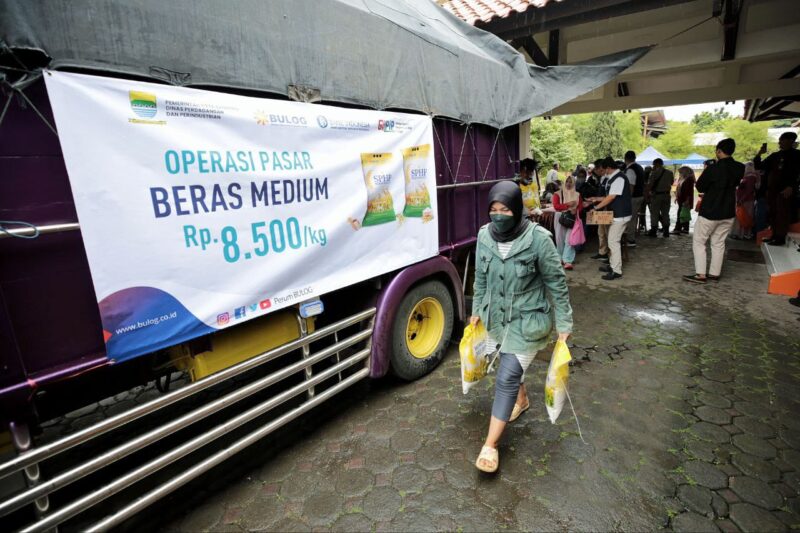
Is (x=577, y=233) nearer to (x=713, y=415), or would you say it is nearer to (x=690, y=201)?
(x=713, y=415)

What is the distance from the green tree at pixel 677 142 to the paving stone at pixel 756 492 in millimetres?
42194

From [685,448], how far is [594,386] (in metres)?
0.81

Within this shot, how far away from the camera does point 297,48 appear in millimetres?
2342

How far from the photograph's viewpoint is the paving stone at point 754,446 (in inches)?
99.0

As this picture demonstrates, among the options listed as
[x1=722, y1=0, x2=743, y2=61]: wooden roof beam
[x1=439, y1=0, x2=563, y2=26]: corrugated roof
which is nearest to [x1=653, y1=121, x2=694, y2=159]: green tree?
[x1=722, y1=0, x2=743, y2=61]: wooden roof beam

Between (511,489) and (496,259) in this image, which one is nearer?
(511,489)

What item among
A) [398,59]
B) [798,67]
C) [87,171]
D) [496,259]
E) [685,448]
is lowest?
[685,448]

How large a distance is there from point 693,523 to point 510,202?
6.41 ft

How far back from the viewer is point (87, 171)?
1.60 m

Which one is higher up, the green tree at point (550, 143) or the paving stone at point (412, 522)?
the green tree at point (550, 143)

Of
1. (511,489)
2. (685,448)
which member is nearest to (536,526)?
(511,489)

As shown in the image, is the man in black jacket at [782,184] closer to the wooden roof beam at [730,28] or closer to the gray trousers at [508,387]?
the wooden roof beam at [730,28]

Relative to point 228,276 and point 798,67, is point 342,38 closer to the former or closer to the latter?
point 228,276

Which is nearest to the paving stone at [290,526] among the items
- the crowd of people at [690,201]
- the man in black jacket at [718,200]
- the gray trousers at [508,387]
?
the gray trousers at [508,387]
